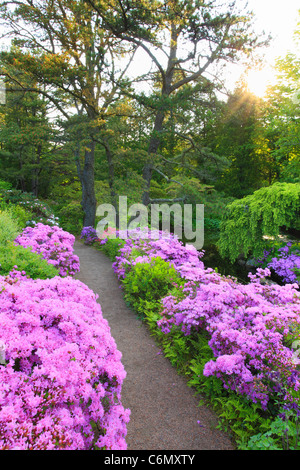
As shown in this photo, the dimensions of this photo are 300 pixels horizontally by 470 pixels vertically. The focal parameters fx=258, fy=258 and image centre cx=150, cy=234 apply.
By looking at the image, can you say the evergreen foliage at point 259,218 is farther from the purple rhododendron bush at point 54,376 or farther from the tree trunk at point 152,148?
the purple rhododendron bush at point 54,376

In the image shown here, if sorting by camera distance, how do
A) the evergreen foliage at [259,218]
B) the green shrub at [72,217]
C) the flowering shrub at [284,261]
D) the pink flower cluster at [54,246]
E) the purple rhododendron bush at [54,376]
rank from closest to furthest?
the purple rhododendron bush at [54,376], the pink flower cluster at [54,246], the flowering shrub at [284,261], the evergreen foliage at [259,218], the green shrub at [72,217]

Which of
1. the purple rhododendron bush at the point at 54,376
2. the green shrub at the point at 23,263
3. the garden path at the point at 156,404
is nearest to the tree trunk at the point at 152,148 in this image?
the green shrub at the point at 23,263

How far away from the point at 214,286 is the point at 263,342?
3.02ft

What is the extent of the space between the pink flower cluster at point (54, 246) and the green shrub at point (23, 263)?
106 centimetres

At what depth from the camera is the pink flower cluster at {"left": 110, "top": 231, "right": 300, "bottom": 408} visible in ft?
7.82

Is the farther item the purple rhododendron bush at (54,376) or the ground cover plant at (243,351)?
the ground cover plant at (243,351)

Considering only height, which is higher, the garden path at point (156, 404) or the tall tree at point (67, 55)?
the tall tree at point (67, 55)

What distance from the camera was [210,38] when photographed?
9445 millimetres

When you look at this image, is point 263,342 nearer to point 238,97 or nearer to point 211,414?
point 211,414

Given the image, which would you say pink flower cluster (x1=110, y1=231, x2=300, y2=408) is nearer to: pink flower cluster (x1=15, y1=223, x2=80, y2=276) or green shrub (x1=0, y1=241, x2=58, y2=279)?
green shrub (x1=0, y1=241, x2=58, y2=279)

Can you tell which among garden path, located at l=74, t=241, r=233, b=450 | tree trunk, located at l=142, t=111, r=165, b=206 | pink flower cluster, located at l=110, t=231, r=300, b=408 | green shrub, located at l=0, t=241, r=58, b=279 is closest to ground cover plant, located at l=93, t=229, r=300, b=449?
pink flower cluster, located at l=110, t=231, r=300, b=408

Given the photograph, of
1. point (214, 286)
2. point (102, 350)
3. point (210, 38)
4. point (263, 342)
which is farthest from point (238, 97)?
point (102, 350)

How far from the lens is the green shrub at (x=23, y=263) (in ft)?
12.2
